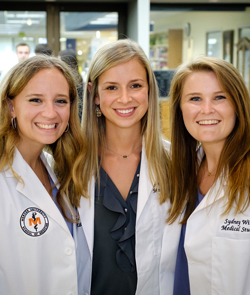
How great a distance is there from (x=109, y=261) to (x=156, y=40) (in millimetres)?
5657

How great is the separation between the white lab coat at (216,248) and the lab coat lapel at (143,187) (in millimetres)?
209

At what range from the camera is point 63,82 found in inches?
74.5

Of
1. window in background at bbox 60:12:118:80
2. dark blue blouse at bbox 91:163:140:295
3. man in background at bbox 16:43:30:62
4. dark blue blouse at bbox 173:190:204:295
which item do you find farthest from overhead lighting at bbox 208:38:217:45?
dark blue blouse at bbox 91:163:140:295

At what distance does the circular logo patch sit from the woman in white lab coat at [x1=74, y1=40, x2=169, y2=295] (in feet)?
0.72

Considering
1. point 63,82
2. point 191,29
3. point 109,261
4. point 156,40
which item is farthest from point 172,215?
point 191,29

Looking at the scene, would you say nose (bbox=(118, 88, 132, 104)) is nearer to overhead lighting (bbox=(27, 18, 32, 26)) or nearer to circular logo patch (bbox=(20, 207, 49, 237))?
circular logo patch (bbox=(20, 207, 49, 237))

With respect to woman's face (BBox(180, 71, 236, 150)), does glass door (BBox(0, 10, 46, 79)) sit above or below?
above

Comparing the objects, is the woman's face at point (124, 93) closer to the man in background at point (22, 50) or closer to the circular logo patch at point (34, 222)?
the circular logo patch at point (34, 222)

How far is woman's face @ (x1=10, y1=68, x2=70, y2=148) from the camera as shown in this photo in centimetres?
178

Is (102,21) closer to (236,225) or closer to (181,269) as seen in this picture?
(181,269)

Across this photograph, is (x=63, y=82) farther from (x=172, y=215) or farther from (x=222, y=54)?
(x=222, y=54)

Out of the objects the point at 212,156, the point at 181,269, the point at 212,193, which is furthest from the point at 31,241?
the point at 212,156

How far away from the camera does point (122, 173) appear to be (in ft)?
6.81

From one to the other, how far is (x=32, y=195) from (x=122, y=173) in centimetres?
52
